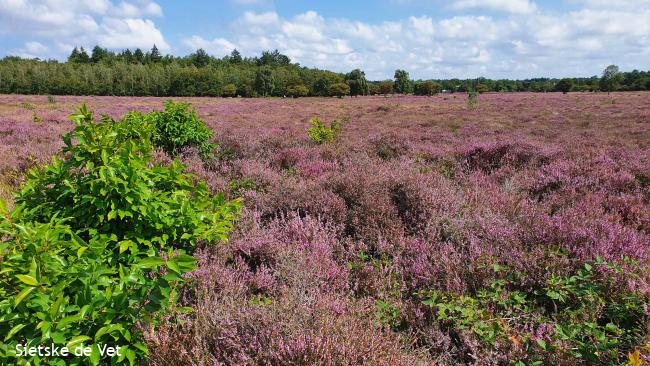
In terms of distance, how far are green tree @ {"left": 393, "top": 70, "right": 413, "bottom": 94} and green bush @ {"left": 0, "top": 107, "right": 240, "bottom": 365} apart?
96.7 meters

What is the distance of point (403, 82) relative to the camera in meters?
93.5

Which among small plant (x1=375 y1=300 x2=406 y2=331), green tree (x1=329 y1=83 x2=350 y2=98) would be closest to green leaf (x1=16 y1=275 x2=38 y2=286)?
small plant (x1=375 y1=300 x2=406 y2=331)

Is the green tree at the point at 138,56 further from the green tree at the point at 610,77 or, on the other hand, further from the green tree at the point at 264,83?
the green tree at the point at 610,77

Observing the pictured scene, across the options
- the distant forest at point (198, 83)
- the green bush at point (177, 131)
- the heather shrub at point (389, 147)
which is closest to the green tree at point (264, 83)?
the distant forest at point (198, 83)

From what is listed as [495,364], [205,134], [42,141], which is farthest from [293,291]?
[42,141]

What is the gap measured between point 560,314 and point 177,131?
7769mm

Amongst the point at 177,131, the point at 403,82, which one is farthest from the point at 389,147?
the point at 403,82

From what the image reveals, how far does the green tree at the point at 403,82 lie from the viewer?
93.5 m

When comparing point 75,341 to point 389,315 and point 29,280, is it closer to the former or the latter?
point 29,280

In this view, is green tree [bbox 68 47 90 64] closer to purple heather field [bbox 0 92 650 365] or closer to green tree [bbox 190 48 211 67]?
green tree [bbox 190 48 211 67]

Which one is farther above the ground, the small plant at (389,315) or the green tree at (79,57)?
the green tree at (79,57)

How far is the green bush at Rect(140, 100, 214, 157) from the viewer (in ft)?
26.2

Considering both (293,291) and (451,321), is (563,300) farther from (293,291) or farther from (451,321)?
(293,291)

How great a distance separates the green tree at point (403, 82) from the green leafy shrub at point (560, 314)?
96349mm
